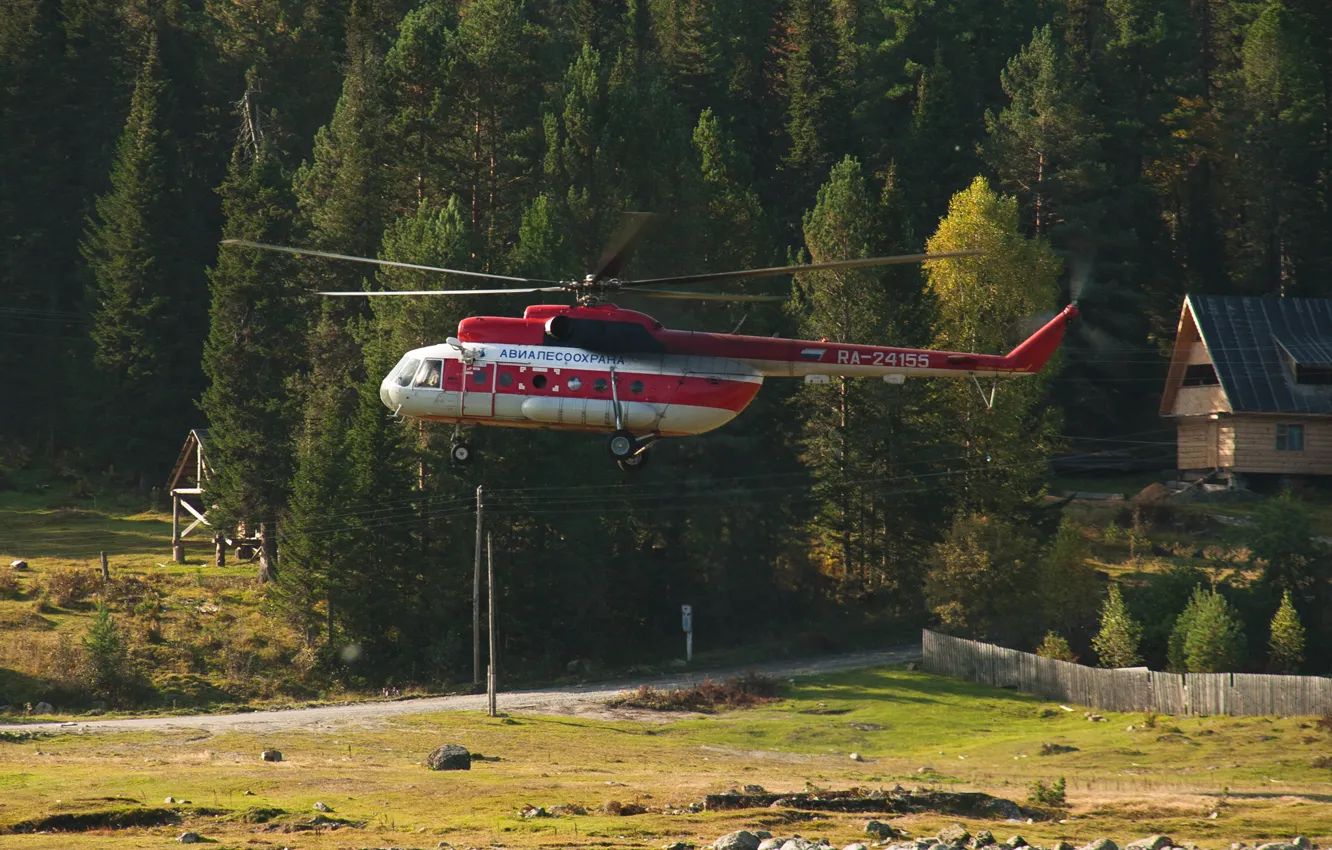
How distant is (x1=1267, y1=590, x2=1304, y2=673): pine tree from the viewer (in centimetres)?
5041

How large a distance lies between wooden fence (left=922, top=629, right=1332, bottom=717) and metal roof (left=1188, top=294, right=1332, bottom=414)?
23062 mm

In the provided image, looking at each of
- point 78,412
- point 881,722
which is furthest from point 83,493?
point 881,722

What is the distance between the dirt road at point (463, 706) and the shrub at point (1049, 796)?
17.8 meters

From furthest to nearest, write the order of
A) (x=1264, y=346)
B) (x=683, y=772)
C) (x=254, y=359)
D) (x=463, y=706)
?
(x=1264, y=346)
(x=254, y=359)
(x=463, y=706)
(x=683, y=772)

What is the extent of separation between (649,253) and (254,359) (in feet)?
57.2

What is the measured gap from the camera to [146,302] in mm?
79812

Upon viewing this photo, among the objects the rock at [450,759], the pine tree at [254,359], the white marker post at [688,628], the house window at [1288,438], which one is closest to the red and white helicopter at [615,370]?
the rock at [450,759]

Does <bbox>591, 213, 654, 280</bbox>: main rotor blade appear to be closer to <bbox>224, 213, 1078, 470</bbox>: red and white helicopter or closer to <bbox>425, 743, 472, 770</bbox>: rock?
<bbox>224, 213, 1078, 470</bbox>: red and white helicopter

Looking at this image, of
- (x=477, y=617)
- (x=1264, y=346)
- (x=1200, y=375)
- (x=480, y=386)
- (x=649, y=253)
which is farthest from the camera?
(x=1200, y=375)

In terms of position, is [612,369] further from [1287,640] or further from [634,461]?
[1287,640]

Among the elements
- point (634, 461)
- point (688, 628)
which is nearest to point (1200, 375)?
point (688, 628)

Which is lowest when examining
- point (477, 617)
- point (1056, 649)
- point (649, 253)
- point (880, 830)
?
point (880, 830)

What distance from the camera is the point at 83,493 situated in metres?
80.4

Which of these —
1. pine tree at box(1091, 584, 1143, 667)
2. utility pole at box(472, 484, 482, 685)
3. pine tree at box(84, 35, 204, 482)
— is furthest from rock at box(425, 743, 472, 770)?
pine tree at box(84, 35, 204, 482)
